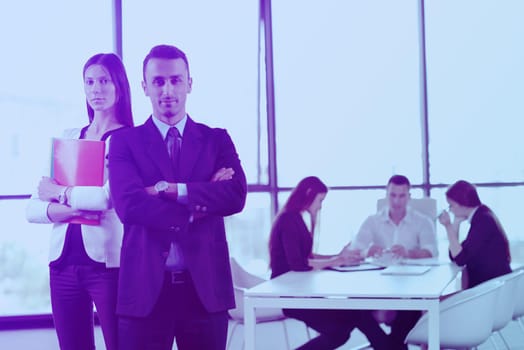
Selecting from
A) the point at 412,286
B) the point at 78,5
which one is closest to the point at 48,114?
the point at 78,5

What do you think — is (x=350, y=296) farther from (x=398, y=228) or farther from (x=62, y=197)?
(x=398, y=228)

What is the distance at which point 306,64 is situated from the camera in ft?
22.8

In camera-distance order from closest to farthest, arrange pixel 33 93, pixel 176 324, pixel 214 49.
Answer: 1. pixel 176 324
2. pixel 33 93
3. pixel 214 49

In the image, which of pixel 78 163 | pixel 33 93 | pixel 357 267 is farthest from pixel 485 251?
pixel 33 93

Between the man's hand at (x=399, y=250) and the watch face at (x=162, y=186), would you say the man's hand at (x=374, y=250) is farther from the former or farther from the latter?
the watch face at (x=162, y=186)

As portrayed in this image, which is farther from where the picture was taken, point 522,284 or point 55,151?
point 522,284

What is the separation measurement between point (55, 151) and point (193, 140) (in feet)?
2.10

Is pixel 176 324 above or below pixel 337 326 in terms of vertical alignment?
above

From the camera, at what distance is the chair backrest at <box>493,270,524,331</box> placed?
3.98 m

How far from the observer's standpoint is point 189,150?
2.17m

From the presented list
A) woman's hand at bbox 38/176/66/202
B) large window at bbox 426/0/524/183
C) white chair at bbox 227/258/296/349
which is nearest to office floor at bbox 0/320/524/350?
white chair at bbox 227/258/296/349

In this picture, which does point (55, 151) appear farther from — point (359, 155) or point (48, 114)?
point (359, 155)

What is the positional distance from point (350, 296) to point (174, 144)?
156 centimetres

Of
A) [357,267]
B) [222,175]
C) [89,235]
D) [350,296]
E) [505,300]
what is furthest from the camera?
[357,267]
